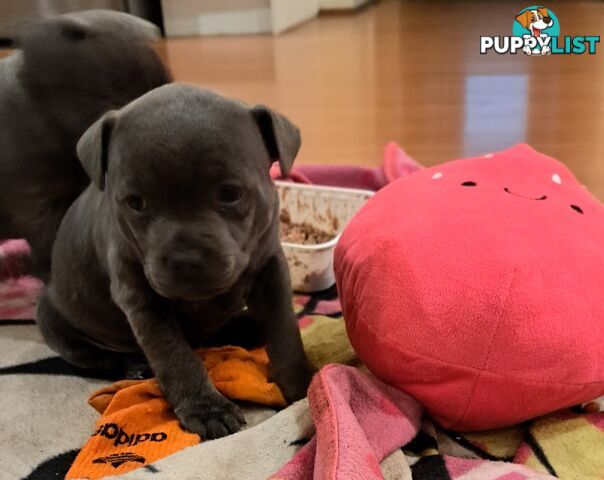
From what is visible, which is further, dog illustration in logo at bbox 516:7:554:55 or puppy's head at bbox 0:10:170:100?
dog illustration in logo at bbox 516:7:554:55

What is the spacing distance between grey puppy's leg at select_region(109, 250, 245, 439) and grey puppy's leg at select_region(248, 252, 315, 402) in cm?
9

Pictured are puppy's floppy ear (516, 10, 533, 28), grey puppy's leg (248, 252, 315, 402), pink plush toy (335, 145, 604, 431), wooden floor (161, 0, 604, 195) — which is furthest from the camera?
puppy's floppy ear (516, 10, 533, 28)

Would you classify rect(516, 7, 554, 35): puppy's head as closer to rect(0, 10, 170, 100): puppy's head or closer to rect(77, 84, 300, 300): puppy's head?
rect(0, 10, 170, 100): puppy's head

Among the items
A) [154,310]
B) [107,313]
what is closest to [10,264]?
[107,313]

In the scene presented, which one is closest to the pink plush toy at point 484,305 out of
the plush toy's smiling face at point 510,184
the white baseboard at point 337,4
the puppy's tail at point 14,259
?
the plush toy's smiling face at point 510,184

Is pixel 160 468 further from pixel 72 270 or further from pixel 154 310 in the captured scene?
pixel 72 270

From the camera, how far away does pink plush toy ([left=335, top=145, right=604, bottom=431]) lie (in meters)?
0.92

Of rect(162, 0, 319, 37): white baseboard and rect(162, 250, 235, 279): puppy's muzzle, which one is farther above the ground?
rect(162, 250, 235, 279): puppy's muzzle

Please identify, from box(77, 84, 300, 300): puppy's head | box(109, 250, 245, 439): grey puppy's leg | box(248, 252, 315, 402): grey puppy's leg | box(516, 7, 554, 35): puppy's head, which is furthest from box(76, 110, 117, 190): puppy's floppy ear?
box(516, 7, 554, 35): puppy's head

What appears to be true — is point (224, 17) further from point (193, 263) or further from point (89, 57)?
point (193, 263)

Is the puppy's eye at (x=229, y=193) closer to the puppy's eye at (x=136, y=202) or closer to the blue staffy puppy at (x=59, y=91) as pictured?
the puppy's eye at (x=136, y=202)

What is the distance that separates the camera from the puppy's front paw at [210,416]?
3.37 ft

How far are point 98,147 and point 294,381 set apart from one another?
45cm

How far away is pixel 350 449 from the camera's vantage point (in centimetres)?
85
